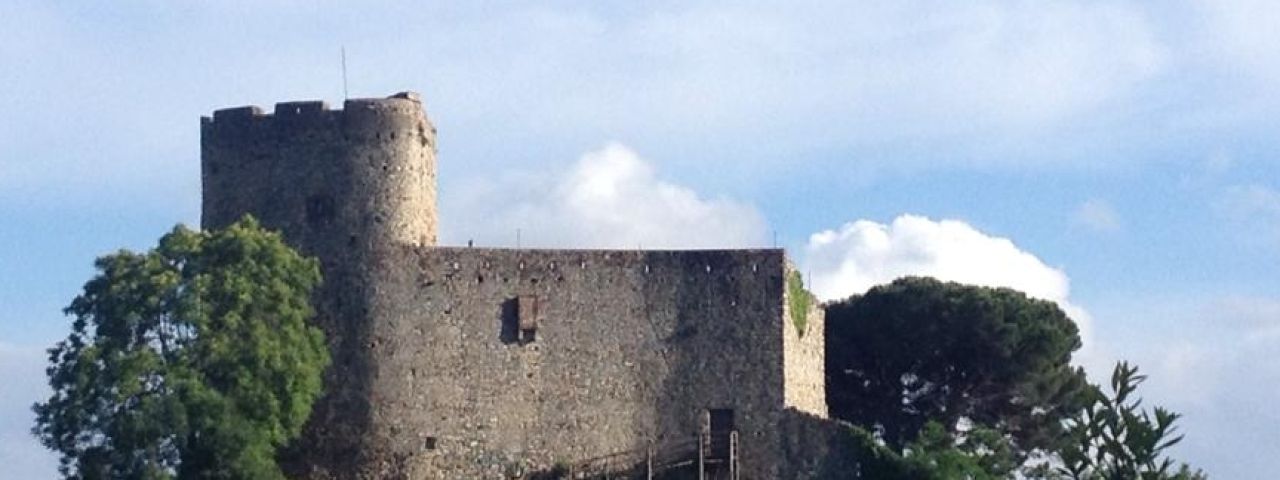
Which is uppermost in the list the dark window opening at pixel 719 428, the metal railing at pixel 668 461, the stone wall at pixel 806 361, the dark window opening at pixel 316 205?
the dark window opening at pixel 316 205

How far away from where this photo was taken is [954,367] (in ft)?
251

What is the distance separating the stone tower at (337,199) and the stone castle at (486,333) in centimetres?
3

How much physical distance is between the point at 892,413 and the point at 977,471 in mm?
11610

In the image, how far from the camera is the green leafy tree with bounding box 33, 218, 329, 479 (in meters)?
61.2

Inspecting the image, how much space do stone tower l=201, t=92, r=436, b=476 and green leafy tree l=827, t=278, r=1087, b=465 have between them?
1476cm

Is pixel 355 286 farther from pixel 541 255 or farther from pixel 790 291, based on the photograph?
pixel 790 291

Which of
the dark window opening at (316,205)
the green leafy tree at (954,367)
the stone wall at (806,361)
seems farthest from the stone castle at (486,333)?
the green leafy tree at (954,367)

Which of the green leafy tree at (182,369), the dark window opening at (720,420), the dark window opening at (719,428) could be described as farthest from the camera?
the dark window opening at (720,420)

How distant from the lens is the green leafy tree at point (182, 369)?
61.2 meters

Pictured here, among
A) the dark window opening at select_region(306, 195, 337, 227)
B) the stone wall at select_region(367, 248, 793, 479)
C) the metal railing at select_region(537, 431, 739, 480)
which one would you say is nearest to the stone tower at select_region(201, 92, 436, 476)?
the dark window opening at select_region(306, 195, 337, 227)

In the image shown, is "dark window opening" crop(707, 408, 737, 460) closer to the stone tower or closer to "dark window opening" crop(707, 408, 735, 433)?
"dark window opening" crop(707, 408, 735, 433)

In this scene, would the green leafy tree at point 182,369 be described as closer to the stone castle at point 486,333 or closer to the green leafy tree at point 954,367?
the stone castle at point 486,333

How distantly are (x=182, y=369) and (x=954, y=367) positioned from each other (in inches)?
912

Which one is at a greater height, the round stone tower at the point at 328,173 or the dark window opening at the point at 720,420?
the round stone tower at the point at 328,173
